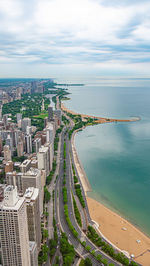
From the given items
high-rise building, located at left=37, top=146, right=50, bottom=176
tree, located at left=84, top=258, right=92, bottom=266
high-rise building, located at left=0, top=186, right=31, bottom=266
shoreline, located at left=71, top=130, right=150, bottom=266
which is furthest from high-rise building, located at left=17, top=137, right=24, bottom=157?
high-rise building, located at left=0, top=186, right=31, bottom=266

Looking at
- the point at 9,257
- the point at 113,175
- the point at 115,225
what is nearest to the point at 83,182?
the point at 113,175

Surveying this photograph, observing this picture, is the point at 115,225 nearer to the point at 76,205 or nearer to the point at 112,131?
the point at 76,205

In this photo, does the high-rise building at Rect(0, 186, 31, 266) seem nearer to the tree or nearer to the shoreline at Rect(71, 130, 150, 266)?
the tree

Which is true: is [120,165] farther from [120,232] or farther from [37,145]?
[120,232]

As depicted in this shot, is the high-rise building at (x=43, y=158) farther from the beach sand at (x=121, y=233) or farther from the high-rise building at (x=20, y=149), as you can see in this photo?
the high-rise building at (x=20, y=149)

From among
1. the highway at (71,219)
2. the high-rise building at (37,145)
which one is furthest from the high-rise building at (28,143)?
the highway at (71,219)

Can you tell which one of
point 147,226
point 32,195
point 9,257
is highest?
point 32,195
